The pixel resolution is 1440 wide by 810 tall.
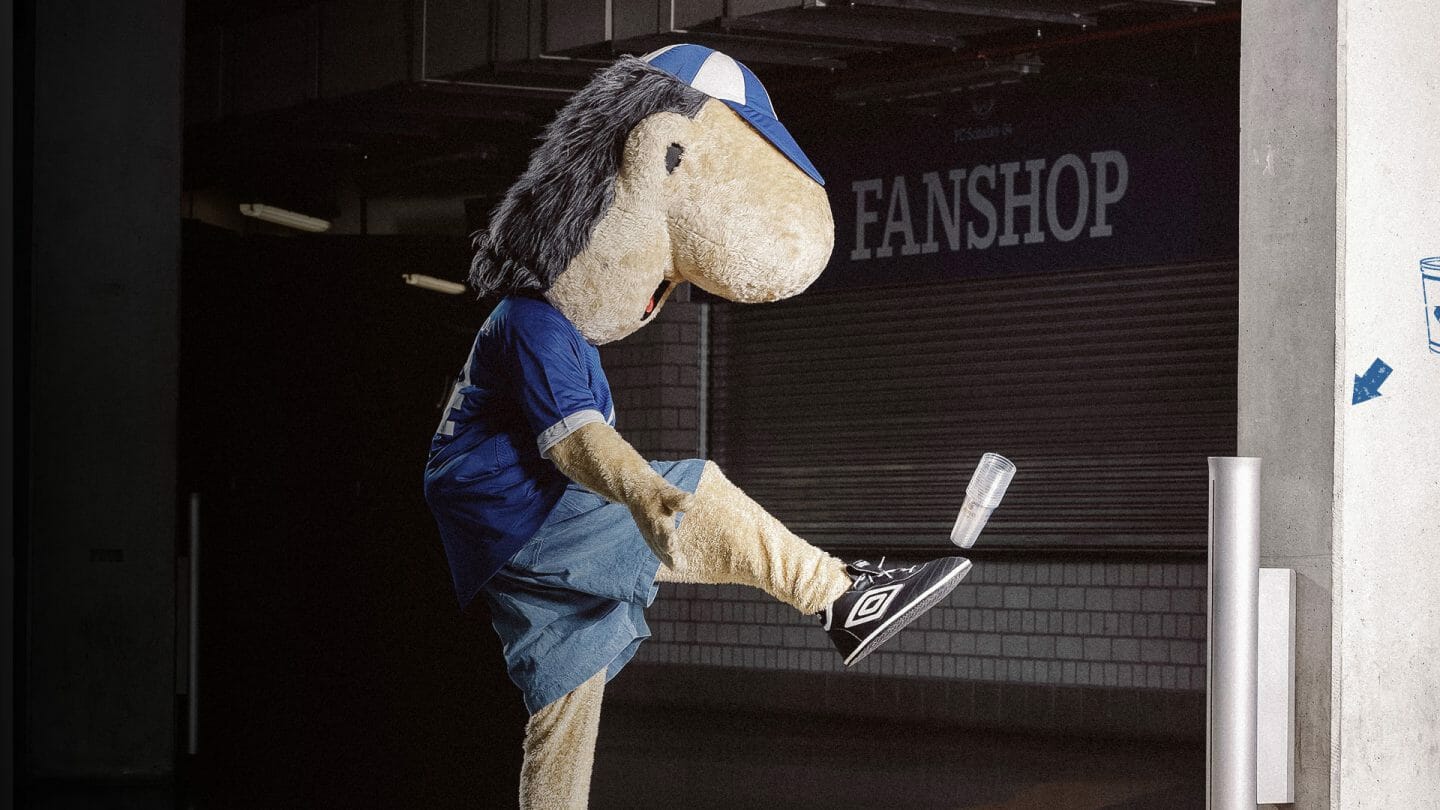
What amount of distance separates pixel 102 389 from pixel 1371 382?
391 centimetres

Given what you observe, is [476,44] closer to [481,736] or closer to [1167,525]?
[481,736]

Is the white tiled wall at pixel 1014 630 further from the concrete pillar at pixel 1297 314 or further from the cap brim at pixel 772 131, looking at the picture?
the concrete pillar at pixel 1297 314

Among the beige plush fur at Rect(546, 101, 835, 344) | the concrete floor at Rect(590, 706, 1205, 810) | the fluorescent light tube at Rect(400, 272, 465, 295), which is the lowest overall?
the concrete floor at Rect(590, 706, 1205, 810)

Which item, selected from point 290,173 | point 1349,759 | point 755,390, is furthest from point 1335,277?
point 290,173

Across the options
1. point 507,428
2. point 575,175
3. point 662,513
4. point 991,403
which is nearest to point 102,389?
point 507,428

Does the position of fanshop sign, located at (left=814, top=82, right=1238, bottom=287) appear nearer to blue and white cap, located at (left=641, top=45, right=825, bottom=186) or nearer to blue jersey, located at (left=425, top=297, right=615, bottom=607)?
blue and white cap, located at (left=641, top=45, right=825, bottom=186)

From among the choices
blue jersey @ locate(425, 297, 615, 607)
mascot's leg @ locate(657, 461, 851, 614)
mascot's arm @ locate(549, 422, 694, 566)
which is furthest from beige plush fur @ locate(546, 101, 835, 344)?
mascot's leg @ locate(657, 461, 851, 614)

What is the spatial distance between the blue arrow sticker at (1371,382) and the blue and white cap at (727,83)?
4.01 feet

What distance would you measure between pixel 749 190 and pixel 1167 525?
10.8 ft

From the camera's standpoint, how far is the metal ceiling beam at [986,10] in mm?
5012

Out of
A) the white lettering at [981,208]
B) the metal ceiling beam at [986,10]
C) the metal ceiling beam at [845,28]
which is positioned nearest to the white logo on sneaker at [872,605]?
the metal ceiling beam at [986,10]

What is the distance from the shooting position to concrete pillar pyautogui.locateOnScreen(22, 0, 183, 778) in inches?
190

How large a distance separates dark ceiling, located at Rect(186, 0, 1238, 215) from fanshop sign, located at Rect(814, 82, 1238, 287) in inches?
5.1

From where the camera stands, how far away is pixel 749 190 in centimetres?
307
